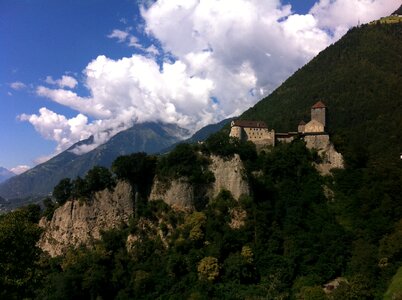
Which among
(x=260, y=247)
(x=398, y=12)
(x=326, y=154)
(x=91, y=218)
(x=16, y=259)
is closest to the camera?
(x=16, y=259)

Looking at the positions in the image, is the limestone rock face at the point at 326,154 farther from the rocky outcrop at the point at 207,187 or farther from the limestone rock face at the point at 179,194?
the limestone rock face at the point at 179,194

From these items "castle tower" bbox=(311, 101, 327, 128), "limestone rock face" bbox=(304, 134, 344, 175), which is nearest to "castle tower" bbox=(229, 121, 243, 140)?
"limestone rock face" bbox=(304, 134, 344, 175)

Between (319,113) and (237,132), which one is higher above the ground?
(319,113)

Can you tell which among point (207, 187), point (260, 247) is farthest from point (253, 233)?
point (207, 187)

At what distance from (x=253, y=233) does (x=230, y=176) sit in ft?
31.3

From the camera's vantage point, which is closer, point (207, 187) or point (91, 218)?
point (207, 187)

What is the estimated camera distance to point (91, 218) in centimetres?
6638

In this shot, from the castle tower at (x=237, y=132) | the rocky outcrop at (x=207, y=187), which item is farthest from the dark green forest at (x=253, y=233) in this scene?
the castle tower at (x=237, y=132)

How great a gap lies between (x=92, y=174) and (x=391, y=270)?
44.1 meters

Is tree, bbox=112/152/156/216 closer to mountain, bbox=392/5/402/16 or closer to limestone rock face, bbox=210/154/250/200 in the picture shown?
limestone rock face, bbox=210/154/250/200

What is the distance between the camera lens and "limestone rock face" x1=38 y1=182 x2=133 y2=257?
65.8 metres

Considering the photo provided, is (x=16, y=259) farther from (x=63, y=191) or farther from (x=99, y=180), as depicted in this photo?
(x=63, y=191)

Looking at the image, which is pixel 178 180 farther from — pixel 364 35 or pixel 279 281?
pixel 364 35

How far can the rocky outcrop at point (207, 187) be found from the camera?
6419 cm
